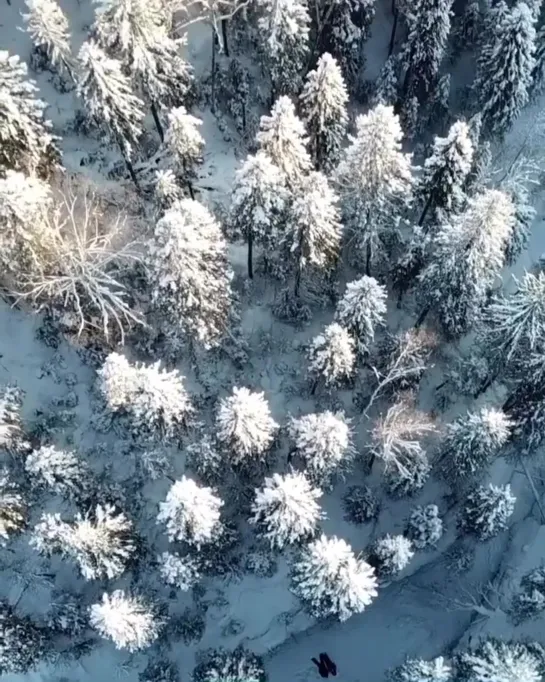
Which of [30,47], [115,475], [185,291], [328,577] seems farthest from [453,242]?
[30,47]

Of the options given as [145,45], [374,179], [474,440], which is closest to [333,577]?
[474,440]

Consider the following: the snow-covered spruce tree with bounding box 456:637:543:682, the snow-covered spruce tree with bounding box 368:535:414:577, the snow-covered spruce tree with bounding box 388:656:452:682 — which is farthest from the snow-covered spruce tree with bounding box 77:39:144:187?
the snow-covered spruce tree with bounding box 456:637:543:682

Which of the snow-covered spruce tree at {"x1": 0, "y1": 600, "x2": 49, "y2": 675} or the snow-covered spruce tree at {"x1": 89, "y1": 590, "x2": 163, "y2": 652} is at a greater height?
the snow-covered spruce tree at {"x1": 0, "y1": 600, "x2": 49, "y2": 675}

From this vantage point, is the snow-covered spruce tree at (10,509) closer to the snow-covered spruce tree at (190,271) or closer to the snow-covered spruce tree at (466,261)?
the snow-covered spruce tree at (190,271)

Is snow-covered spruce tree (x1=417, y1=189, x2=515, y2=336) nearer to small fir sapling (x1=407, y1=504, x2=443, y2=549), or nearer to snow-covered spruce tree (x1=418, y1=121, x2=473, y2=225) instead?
snow-covered spruce tree (x1=418, y1=121, x2=473, y2=225)

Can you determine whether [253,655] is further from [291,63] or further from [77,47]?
[77,47]

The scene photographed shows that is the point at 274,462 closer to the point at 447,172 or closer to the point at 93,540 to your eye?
the point at 93,540

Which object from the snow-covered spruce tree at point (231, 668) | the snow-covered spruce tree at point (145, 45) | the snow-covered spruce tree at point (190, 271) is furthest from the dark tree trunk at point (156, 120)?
the snow-covered spruce tree at point (231, 668)
